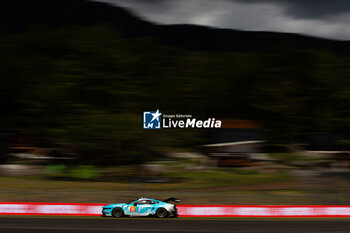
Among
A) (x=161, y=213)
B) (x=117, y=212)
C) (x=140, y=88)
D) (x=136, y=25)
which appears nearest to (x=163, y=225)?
(x=161, y=213)

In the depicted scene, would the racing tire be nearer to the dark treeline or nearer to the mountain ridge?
the dark treeline

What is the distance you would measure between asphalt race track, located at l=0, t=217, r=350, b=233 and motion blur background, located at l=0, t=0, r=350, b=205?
4.05 m

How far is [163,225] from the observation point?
17250 millimetres

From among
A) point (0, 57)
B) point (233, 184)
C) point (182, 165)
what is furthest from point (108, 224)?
point (0, 57)

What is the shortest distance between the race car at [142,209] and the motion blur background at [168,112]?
13.2ft

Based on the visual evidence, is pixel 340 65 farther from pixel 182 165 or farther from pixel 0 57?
pixel 0 57

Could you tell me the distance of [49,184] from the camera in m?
32.0

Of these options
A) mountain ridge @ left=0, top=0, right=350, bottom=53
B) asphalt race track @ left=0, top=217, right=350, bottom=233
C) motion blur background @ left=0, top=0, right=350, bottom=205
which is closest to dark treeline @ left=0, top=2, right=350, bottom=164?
motion blur background @ left=0, top=0, right=350, bottom=205

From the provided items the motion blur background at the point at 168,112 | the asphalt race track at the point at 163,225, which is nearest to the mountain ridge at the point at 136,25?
the motion blur background at the point at 168,112

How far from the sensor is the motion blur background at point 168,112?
3050cm

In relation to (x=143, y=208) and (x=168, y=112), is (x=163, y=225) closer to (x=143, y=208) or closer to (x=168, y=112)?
(x=143, y=208)

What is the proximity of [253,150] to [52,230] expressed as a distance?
1179 inches

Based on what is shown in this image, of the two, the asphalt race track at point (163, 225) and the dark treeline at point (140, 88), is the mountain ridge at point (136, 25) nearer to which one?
the dark treeline at point (140, 88)

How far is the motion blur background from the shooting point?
30.5 metres
